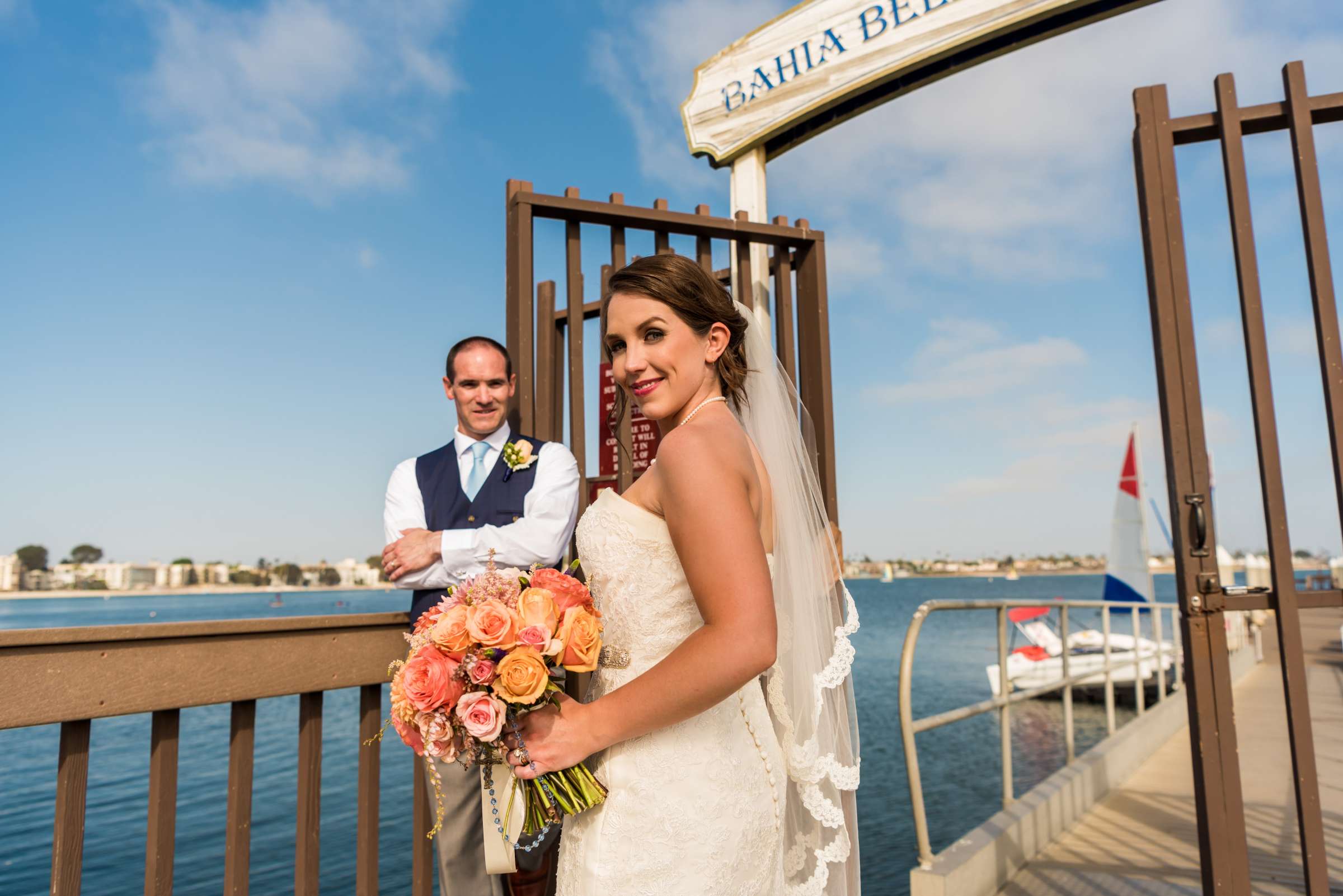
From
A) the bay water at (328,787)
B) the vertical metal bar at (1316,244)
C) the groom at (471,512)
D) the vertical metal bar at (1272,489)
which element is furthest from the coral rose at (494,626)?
the vertical metal bar at (1316,244)

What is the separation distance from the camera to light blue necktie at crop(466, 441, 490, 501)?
2572 millimetres

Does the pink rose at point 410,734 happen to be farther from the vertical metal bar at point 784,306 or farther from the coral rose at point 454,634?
the vertical metal bar at point 784,306

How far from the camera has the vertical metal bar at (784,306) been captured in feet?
9.98

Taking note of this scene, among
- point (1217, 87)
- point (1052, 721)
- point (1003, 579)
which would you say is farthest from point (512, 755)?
point (1003, 579)

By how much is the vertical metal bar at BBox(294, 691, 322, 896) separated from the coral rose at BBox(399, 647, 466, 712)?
3.10 ft

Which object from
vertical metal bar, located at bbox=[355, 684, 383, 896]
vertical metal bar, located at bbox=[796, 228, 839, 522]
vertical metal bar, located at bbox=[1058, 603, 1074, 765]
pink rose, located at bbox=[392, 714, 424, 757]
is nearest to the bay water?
vertical metal bar, located at bbox=[355, 684, 383, 896]

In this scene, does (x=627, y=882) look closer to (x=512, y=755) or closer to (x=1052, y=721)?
(x=512, y=755)

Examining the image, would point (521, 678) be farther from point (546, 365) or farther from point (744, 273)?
point (744, 273)

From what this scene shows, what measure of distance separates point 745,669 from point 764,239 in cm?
217

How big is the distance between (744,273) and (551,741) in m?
2.14

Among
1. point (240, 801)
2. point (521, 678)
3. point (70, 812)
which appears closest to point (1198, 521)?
point (521, 678)

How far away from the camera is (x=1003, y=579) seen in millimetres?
171250

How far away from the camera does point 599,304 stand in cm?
310

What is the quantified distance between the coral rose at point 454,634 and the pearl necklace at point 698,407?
506 mm
